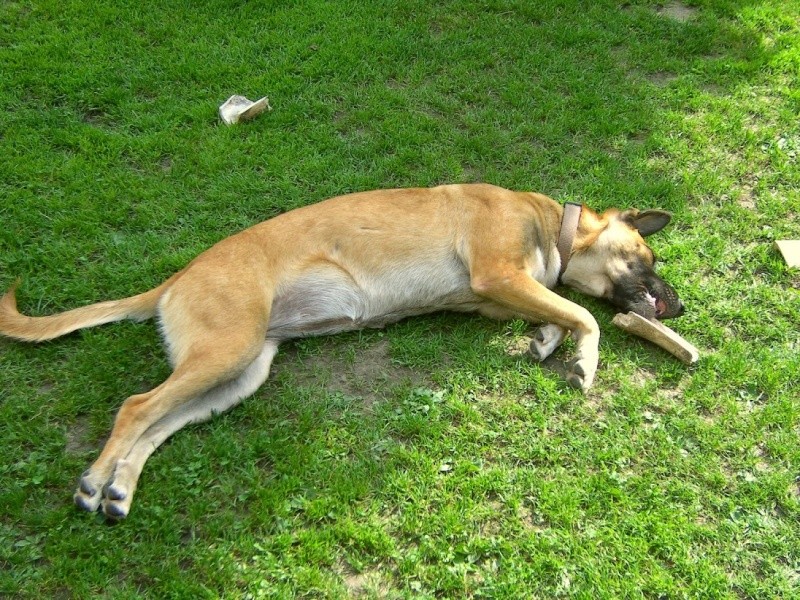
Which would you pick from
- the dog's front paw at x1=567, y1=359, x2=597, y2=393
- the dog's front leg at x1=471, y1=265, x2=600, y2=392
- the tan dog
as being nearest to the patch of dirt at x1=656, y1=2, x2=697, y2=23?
the tan dog

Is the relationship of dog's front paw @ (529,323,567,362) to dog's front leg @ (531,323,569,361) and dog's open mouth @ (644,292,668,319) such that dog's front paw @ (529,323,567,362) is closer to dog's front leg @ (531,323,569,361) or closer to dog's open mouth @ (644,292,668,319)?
dog's front leg @ (531,323,569,361)

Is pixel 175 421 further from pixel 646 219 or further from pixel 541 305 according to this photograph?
pixel 646 219

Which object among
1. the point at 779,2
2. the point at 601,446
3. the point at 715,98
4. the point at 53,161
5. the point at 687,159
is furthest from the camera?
the point at 779,2

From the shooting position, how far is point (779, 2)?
335 inches

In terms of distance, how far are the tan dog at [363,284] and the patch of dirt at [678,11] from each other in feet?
14.3

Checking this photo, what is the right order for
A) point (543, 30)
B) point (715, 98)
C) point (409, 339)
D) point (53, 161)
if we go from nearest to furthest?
point (409, 339), point (53, 161), point (715, 98), point (543, 30)

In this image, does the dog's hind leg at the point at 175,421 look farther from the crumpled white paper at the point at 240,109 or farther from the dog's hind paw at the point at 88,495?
the crumpled white paper at the point at 240,109

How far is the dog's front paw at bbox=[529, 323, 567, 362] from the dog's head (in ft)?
2.25

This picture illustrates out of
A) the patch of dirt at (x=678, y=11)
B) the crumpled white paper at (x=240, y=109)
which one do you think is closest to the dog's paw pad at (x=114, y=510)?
the crumpled white paper at (x=240, y=109)

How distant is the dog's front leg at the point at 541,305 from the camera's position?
15.0 ft

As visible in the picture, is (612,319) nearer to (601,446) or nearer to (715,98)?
(601,446)

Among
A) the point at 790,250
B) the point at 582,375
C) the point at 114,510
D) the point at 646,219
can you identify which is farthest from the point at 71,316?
the point at 790,250

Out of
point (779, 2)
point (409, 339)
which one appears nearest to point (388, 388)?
point (409, 339)

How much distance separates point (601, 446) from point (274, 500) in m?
1.98
